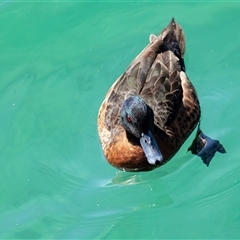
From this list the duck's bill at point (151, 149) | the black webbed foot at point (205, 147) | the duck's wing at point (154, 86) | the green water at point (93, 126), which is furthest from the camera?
the black webbed foot at point (205, 147)

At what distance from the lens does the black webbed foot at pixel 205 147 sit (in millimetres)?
7207

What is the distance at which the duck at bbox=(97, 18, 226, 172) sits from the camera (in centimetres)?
696

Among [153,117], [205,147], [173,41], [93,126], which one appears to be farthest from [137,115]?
[173,41]

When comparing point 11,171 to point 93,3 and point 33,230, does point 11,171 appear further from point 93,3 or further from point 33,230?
point 93,3

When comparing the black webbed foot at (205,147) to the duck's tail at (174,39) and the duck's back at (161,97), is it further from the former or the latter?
the duck's tail at (174,39)

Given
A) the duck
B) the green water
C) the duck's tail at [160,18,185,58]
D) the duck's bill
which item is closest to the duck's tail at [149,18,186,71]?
the duck's tail at [160,18,185,58]

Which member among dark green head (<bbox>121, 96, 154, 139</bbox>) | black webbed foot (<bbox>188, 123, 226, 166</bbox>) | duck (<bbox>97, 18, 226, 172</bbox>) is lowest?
black webbed foot (<bbox>188, 123, 226, 166</bbox>)

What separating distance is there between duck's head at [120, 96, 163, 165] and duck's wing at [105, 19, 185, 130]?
360 mm

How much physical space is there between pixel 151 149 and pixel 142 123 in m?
0.25

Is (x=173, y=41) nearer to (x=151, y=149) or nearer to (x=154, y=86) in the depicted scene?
(x=154, y=86)

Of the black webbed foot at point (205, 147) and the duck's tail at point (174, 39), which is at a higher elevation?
the duck's tail at point (174, 39)

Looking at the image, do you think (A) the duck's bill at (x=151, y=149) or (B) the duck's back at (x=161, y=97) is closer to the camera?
(A) the duck's bill at (x=151, y=149)

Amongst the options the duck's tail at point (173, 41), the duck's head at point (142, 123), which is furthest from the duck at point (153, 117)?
the duck's tail at point (173, 41)

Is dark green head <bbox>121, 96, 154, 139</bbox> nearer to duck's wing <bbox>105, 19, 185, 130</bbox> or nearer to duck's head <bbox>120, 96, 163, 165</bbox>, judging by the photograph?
duck's head <bbox>120, 96, 163, 165</bbox>
